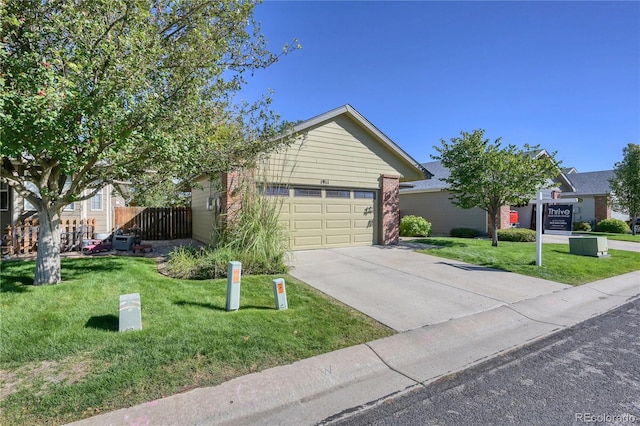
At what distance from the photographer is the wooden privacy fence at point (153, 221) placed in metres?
15.4

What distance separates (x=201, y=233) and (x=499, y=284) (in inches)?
445

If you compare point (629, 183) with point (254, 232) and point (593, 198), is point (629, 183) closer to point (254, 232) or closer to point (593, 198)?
point (593, 198)

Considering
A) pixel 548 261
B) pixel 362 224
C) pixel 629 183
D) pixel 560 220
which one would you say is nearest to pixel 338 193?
pixel 362 224

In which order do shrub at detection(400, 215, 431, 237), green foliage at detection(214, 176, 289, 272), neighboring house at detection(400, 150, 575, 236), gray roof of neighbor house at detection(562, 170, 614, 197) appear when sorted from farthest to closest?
gray roof of neighbor house at detection(562, 170, 614, 197) → neighboring house at detection(400, 150, 575, 236) → shrub at detection(400, 215, 431, 237) → green foliage at detection(214, 176, 289, 272)

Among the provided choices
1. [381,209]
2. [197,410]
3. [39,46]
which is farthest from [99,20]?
[381,209]

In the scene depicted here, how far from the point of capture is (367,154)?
12969 mm

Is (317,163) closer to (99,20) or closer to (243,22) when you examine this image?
(243,22)

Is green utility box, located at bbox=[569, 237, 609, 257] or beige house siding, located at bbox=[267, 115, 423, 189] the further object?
green utility box, located at bbox=[569, 237, 609, 257]

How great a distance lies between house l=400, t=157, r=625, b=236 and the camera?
1967 cm

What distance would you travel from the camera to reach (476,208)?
1925 centimetres

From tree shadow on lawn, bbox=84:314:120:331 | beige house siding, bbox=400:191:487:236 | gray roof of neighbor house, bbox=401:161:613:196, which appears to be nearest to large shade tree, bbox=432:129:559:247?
beige house siding, bbox=400:191:487:236

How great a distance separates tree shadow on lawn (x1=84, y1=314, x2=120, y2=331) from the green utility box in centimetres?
1441

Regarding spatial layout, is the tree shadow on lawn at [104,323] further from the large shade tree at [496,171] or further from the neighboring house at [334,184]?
the large shade tree at [496,171]

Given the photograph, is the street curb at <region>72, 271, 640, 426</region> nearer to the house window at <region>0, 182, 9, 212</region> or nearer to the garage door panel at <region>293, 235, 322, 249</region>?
the garage door panel at <region>293, 235, 322, 249</region>
